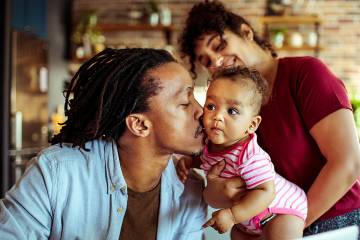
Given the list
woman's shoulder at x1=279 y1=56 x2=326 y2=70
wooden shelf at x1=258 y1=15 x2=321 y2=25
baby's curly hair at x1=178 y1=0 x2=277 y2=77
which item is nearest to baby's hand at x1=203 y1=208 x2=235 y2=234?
woman's shoulder at x1=279 y1=56 x2=326 y2=70

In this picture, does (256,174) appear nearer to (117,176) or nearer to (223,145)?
(223,145)

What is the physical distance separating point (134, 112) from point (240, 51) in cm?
45

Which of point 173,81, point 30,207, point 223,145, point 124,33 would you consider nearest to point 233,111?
point 223,145

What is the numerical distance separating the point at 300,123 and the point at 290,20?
5.10m

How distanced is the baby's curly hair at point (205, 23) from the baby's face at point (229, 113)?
359 millimetres

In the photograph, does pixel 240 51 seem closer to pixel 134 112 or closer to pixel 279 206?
pixel 134 112

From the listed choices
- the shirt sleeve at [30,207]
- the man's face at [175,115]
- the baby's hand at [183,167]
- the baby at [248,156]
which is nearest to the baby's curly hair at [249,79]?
the baby at [248,156]

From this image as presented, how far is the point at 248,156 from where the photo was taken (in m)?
1.49

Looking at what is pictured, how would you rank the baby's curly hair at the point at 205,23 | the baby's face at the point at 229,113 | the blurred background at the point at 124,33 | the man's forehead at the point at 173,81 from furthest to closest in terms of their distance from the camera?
the blurred background at the point at 124,33
the baby's curly hair at the point at 205,23
the man's forehead at the point at 173,81
the baby's face at the point at 229,113

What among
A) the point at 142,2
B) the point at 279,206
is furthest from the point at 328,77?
the point at 142,2

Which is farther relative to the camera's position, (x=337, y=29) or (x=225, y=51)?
(x=337, y=29)

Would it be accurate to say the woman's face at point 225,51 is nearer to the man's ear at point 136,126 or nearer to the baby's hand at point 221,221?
the man's ear at point 136,126

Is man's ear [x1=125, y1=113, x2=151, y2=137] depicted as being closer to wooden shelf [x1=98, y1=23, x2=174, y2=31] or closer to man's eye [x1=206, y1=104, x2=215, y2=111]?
man's eye [x1=206, y1=104, x2=215, y2=111]

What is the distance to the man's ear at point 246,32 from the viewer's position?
1895 millimetres
